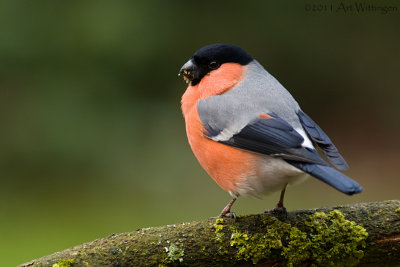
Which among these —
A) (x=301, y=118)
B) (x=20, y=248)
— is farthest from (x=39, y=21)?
(x=301, y=118)

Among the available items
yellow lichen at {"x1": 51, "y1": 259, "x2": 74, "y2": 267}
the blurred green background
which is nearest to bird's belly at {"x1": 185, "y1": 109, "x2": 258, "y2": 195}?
yellow lichen at {"x1": 51, "y1": 259, "x2": 74, "y2": 267}

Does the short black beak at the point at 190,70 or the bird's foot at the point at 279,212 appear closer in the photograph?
the bird's foot at the point at 279,212

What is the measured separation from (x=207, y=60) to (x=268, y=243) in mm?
1708

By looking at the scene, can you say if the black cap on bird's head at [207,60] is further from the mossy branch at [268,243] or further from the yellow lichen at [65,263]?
the yellow lichen at [65,263]

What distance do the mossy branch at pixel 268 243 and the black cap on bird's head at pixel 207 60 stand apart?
1.40m

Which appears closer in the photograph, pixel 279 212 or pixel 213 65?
pixel 279 212

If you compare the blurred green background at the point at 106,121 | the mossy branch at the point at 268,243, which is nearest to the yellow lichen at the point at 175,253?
the mossy branch at the point at 268,243

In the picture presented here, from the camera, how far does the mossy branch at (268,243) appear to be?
336cm

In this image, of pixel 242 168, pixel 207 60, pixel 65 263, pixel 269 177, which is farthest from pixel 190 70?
pixel 65 263

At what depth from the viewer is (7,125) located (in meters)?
8.38

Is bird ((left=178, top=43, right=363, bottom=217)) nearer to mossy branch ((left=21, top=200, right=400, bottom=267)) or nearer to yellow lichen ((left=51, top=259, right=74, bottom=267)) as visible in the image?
mossy branch ((left=21, top=200, right=400, bottom=267))

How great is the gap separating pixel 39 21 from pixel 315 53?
455 centimetres

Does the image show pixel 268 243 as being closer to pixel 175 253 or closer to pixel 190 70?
pixel 175 253

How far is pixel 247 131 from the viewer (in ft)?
12.9
